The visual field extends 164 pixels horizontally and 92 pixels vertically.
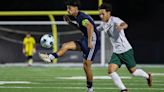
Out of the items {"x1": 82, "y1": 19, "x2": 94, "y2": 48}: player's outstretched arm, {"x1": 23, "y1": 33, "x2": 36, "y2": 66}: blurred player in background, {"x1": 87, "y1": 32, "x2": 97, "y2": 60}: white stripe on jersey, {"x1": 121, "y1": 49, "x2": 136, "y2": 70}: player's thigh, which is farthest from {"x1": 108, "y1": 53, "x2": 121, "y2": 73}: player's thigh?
{"x1": 23, "y1": 33, "x2": 36, "y2": 66}: blurred player in background

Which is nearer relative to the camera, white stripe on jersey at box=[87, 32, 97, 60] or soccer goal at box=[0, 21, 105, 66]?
white stripe on jersey at box=[87, 32, 97, 60]

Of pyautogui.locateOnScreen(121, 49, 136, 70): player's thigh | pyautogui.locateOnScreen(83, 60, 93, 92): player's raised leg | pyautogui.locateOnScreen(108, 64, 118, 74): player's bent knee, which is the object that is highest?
pyautogui.locateOnScreen(121, 49, 136, 70): player's thigh

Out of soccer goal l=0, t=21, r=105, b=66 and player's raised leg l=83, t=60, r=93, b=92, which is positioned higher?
player's raised leg l=83, t=60, r=93, b=92

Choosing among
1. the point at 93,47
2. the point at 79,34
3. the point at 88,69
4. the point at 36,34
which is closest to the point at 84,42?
the point at 93,47

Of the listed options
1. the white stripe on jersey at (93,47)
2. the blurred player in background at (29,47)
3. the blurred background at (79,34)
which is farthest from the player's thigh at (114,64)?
the blurred background at (79,34)

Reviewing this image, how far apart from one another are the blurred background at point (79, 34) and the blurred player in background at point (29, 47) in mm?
1645

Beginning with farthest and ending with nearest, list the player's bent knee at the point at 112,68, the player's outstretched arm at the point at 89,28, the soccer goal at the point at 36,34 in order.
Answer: the soccer goal at the point at 36,34 < the player's outstretched arm at the point at 89,28 < the player's bent knee at the point at 112,68

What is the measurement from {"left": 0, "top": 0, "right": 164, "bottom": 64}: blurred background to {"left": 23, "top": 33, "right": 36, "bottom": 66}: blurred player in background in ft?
5.40

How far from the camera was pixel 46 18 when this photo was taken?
2861 centimetres

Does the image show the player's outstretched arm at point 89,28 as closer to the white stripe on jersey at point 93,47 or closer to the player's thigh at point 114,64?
the white stripe on jersey at point 93,47

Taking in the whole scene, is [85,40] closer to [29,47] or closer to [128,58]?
[128,58]

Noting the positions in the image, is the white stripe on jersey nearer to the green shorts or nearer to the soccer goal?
the green shorts

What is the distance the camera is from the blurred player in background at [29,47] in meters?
25.5

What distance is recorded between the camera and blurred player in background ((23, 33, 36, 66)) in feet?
83.7
